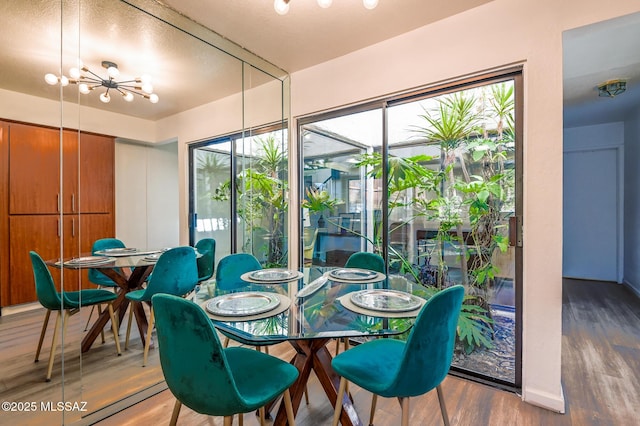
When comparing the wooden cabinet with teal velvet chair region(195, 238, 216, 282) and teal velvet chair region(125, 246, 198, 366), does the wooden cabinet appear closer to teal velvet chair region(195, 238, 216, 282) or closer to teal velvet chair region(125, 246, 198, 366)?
teal velvet chair region(125, 246, 198, 366)

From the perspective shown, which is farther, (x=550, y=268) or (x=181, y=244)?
(x=181, y=244)

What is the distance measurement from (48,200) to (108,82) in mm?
852

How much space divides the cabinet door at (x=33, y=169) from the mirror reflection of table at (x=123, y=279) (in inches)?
15.1

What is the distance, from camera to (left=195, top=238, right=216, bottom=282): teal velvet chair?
2.64 m

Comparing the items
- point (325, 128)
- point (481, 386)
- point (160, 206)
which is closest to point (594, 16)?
point (325, 128)

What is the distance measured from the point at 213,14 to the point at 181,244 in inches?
70.5

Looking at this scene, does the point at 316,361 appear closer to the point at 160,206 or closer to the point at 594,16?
the point at 160,206

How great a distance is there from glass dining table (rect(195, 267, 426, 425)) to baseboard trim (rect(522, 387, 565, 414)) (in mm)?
939

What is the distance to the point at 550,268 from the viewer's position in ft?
5.95

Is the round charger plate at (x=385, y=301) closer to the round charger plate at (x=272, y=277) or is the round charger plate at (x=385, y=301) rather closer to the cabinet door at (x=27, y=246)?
the round charger plate at (x=272, y=277)

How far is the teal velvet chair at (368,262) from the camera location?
2.27 m

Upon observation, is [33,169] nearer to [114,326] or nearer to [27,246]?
[27,246]

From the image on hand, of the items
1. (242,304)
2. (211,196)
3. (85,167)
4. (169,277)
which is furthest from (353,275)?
(85,167)

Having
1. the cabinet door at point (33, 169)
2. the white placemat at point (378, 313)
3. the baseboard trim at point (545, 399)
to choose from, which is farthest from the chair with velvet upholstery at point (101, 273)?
the baseboard trim at point (545, 399)
